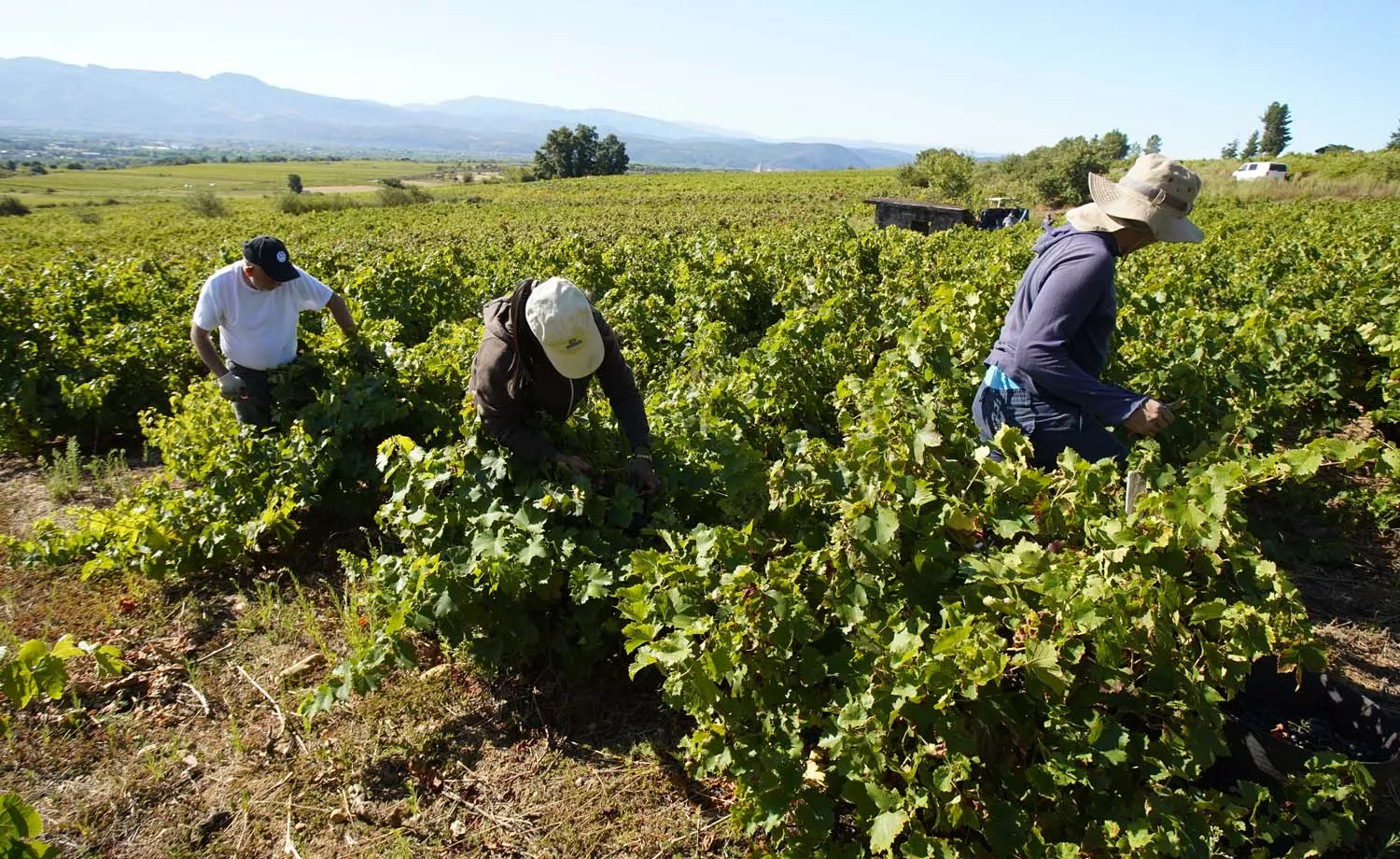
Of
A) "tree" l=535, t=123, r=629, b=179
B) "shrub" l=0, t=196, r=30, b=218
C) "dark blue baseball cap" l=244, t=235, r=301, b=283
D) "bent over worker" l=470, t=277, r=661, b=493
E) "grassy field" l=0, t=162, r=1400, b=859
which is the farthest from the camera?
"tree" l=535, t=123, r=629, b=179

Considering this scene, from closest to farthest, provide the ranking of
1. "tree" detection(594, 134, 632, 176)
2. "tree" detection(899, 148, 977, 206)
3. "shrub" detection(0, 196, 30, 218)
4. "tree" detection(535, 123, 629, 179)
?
1. "tree" detection(899, 148, 977, 206)
2. "shrub" detection(0, 196, 30, 218)
3. "tree" detection(535, 123, 629, 179)
4. "tree" detection(594, 134, 632, 176)

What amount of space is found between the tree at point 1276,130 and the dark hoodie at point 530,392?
114686mm

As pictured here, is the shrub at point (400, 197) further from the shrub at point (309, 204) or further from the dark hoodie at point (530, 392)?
the dark hoodie at point (530, 392)

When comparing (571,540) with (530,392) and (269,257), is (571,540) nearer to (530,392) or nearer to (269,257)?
(530,392)

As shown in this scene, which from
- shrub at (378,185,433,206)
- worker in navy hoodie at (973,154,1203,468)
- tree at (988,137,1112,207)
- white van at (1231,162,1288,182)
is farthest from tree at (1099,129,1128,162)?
worker in navy hoodie at (973,154,1203,468)

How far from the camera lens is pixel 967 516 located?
239 centimetres

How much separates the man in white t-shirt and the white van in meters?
41.3

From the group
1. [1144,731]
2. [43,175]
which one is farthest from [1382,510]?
[43,175]

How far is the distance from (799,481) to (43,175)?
97.8m

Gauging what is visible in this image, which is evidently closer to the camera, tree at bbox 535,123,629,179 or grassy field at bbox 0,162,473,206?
grassy field at bbox 0,162,473,206

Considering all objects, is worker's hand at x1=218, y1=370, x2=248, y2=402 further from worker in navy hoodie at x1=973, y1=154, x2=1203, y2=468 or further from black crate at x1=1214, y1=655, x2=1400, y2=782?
black crate at x1=1214, y1=655, x2=1400, y2=782

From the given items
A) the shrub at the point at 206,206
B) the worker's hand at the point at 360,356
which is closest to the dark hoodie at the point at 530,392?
the worker's hand at the point at 360,356

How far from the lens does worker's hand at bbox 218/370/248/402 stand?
4.61 m

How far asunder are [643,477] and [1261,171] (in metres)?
48.8
